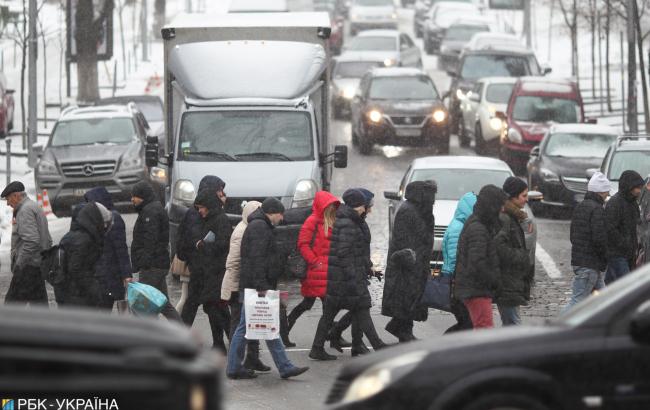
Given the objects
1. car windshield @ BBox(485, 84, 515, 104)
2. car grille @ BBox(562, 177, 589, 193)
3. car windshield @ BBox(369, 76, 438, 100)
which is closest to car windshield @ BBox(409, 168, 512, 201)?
car grille @ BBox(562, 177, 589, 193)

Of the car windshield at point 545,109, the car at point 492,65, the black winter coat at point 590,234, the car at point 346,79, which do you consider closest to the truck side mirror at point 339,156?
the black winter coat at point 590,234

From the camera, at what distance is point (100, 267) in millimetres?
13195

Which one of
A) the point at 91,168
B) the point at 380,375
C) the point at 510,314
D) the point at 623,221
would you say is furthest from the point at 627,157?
the point at 380,375

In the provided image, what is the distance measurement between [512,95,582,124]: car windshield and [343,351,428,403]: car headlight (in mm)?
22782

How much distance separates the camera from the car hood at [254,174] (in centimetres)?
1838

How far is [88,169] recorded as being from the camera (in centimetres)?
2561

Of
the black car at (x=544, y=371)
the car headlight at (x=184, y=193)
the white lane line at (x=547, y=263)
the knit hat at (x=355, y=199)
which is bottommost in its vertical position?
the white lane line at (x=547, y=263)

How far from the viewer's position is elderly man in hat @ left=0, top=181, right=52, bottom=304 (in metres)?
13.8

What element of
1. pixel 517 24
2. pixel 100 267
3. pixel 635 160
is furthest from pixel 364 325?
pixel 517 24

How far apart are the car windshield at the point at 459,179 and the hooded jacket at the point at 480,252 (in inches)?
273

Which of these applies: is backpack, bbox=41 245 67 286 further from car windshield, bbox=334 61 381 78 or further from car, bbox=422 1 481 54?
car, bbox=422 1 481 54

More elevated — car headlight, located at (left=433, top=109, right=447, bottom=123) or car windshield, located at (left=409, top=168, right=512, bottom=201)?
car windshield, located at (left=409, top=168, right=512, bottom=201)

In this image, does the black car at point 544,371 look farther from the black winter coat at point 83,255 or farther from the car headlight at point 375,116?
the car headlight at point 375,116

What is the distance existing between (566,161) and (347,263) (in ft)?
42.3
